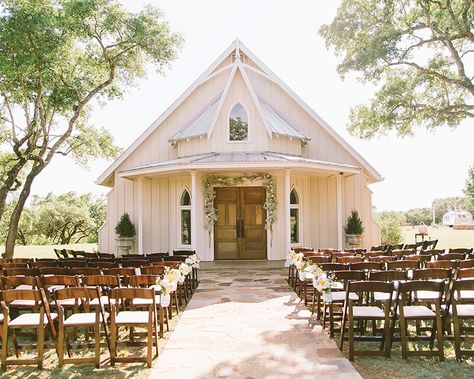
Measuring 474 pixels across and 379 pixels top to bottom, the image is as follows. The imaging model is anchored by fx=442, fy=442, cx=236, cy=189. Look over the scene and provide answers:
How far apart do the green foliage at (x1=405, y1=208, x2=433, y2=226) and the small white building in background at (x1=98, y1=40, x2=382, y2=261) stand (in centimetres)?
6831

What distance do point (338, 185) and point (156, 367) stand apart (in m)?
11.8

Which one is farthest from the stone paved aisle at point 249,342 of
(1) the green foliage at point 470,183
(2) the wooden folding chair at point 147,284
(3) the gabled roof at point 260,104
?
(1) the green foliage at point 470,183

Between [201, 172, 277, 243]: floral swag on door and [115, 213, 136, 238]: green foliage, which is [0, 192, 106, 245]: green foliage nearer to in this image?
[115, 213, 136, 238]: green foliage

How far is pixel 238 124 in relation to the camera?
1666cm

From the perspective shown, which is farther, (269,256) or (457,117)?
(457,117)

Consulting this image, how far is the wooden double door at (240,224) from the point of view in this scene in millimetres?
16609

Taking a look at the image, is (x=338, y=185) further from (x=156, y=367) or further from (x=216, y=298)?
(x=156, y=367)

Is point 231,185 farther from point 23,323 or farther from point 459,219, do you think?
point 459,219

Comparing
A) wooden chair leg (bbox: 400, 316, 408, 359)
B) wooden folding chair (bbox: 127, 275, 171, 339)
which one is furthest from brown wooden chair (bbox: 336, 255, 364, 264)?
wooden folding chair (bbox: 127, 275, 171, 339)

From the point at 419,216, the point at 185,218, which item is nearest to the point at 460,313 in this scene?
the point at 185,218

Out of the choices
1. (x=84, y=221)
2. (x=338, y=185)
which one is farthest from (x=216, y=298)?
(x=84, y=221)

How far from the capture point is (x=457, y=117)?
63.1ft

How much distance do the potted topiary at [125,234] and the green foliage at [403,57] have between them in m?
10.4

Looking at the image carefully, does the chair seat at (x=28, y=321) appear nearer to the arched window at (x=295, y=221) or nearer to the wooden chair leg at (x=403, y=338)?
the wooden chair leg at (x=403, y=338)
